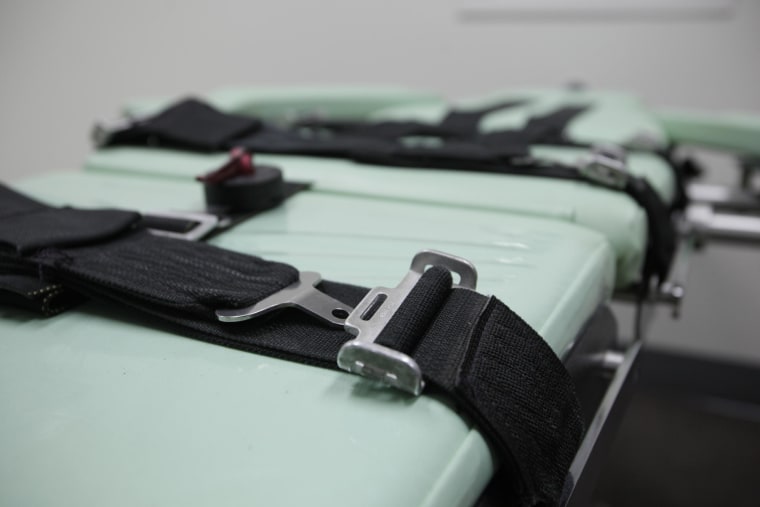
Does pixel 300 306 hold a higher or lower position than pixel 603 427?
higher

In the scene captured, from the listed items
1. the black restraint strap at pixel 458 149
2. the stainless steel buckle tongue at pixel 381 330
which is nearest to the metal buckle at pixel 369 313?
the stainless steel buckle tongue at pixel 381 330

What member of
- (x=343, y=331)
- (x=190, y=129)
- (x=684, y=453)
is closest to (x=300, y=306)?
(x=343, y=331)

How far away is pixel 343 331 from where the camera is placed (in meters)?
0.40

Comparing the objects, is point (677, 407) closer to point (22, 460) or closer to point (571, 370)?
point (571, 370)

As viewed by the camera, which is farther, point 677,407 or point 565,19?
point 677,407

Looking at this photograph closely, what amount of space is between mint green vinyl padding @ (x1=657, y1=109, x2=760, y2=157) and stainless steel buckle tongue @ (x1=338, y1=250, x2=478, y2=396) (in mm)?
872

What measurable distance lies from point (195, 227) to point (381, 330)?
11.5 inches

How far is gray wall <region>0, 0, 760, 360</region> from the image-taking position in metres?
1.54

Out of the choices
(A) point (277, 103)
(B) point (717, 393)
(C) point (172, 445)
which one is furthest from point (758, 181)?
(C) point (172, 445)

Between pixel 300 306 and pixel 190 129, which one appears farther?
pixel 190 129

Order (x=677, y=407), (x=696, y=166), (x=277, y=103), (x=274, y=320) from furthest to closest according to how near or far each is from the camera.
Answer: (x=677, y=407) < (x=277, y=103) < (x=696, y=166) < (x=274, y=320)

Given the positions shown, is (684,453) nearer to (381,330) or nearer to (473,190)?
(473,190)

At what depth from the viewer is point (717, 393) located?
180cm

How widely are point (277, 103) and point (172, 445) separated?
1.07 metres
